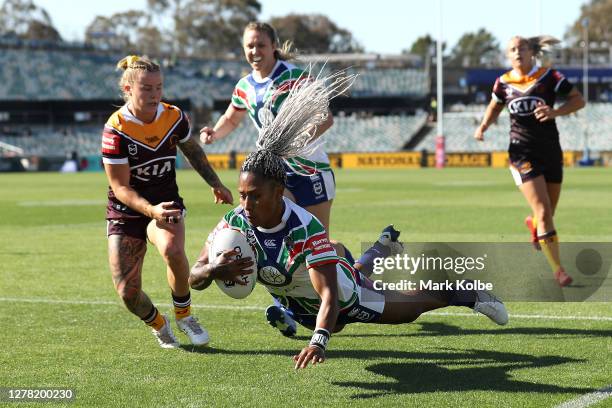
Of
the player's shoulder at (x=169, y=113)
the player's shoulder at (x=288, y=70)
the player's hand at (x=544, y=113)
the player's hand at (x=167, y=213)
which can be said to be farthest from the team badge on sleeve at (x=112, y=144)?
the player's hand at (x=544, y=113)

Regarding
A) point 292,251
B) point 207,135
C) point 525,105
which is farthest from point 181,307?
point 525,105

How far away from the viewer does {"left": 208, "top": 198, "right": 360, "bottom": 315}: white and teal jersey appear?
5.93m

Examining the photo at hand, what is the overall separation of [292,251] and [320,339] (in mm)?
711

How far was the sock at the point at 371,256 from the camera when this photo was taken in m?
7.96

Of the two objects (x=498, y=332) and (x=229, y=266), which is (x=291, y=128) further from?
(x=498, y=332)

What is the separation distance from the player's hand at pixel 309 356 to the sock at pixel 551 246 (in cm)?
560

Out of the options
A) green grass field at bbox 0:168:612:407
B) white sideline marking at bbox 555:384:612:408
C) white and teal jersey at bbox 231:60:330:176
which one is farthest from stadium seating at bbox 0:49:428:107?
white sideline marking at bbox 555:384:612:408

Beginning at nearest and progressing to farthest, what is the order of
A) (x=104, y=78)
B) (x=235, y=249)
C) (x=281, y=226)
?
(x=235, y=249)
(x=281, y=226)
(x=104, y=78)

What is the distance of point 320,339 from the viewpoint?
5.48 meters

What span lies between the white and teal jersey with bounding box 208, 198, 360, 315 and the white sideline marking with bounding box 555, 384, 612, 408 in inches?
58.7

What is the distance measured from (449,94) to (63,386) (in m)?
83.8

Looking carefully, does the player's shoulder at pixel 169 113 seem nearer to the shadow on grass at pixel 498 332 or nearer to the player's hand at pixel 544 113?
the shadow on grass at pixel 498 332

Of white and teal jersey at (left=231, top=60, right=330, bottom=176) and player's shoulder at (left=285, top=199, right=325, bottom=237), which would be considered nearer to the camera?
player's shoulder at (left=285, top=199, right=325, bottom=237)

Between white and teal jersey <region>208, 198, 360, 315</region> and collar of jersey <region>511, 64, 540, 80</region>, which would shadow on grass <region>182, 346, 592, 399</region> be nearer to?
white and teal jersey <region>208, 198, 360, 315</region>
